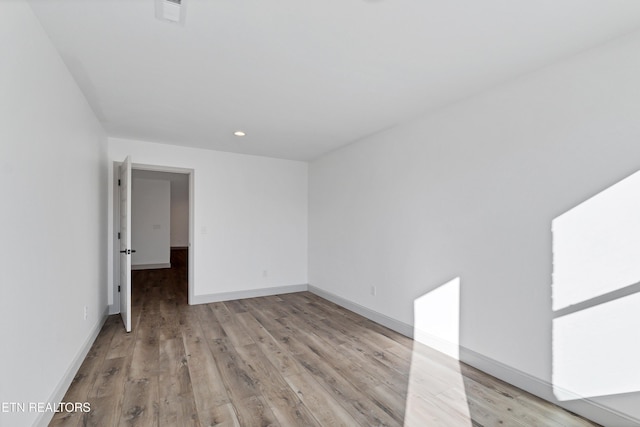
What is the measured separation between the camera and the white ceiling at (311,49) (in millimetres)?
1610

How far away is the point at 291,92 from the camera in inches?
104

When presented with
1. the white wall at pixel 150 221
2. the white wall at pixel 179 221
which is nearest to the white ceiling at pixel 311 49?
the white wall at pixel 150 221

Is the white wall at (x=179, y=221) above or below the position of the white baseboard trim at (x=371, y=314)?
above

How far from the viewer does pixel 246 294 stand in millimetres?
4957

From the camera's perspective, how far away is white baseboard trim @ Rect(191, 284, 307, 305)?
182 inches

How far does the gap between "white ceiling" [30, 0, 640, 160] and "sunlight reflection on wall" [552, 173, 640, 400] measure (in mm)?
1097

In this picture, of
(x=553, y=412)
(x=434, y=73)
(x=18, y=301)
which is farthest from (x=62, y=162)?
(x=553, y=412)

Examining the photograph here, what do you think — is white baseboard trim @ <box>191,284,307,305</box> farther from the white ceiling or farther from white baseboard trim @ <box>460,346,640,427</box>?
white baseboard trim @ <box>460,346,640,427</box>

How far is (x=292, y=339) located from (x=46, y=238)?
2321 millimetres

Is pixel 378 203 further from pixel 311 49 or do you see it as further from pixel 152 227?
pixel 152 227

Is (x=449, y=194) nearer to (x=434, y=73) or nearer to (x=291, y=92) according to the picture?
(x=434, y=73)

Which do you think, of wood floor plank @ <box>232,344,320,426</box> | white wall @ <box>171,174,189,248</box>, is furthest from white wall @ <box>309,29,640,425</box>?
white wall @ <box>171,174,189,248</box>

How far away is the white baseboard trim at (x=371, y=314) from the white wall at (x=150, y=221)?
5584mm

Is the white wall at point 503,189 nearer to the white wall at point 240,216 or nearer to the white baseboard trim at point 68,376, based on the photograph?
the white wall at point 240,216
